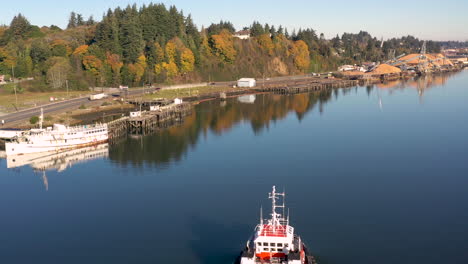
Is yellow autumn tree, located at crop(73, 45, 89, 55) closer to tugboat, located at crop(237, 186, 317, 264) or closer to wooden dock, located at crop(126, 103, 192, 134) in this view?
wooden dock, located at crop(126, 103, 192, 134)

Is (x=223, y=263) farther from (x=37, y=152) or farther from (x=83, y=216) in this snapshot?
(x=37, y=152)

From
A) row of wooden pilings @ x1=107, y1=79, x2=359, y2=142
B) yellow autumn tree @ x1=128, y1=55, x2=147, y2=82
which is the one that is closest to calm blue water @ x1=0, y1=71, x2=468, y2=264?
row of wooden pilings @ x1=107, y1=79, x2=359, y2=142

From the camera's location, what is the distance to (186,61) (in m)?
166

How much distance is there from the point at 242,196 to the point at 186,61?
11615 centimetres

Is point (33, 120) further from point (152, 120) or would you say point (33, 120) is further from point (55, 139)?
point (152, 120)

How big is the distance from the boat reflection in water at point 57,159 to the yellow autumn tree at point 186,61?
288 feet

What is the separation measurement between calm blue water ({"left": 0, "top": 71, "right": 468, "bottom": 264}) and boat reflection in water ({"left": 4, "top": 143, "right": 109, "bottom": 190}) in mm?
1383

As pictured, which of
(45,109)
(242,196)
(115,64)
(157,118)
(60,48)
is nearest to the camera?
(242,196)

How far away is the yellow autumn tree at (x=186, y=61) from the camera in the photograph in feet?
541

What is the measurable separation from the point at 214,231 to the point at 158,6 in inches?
5523

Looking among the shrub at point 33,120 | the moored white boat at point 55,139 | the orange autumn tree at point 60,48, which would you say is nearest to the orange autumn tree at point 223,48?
the orange autumn tree at point 60,48

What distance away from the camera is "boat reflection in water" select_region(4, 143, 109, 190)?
230ft

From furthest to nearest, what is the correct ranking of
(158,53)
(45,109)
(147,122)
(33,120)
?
Result: (158,53) < (45,109) < (147,122) < (33,120)

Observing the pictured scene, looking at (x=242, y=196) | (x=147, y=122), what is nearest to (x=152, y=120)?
(x=147, y=122)
